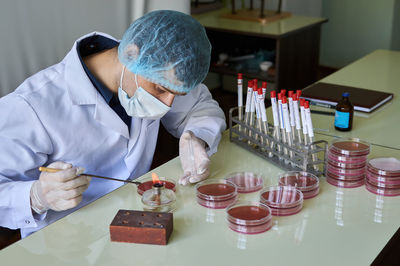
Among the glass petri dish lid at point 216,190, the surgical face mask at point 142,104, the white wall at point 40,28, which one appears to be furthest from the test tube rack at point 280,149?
the white wall at point 40,28

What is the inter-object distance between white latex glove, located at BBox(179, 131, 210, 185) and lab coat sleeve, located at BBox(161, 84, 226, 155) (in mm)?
51

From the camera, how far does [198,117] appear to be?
1.99 m

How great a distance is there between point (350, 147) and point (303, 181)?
0.79ft

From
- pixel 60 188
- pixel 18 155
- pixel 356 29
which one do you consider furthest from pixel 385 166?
pixel 356 29

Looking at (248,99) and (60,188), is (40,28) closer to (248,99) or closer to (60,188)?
(248,99)

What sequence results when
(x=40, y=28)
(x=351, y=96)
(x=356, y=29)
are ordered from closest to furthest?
1. (x=351, y=96)
2. (x=40, y=28)
3. (x=356, y=29)

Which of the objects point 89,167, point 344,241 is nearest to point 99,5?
point 89,167

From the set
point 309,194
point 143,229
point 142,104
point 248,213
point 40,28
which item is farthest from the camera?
point 40,28

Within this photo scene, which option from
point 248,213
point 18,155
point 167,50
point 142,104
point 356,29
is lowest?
point 356,29

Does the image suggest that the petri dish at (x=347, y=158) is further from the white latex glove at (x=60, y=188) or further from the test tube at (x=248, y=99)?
the white latex glove at (x=60, y=188)

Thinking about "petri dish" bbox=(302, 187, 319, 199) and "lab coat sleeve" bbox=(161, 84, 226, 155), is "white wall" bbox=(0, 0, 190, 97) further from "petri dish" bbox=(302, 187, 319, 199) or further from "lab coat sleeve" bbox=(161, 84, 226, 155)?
"petri dish" bbox=(302, 187, 319, 199)

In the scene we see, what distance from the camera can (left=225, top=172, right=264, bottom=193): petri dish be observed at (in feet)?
5.25

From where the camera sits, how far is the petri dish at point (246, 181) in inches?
63.0

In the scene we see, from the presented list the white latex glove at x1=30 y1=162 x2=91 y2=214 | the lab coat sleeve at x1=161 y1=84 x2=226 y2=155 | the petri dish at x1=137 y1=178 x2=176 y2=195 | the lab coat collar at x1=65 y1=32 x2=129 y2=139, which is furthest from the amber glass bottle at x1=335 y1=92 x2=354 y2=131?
the white latex glove at x1=30 y1=162 x2=91 y2=214
